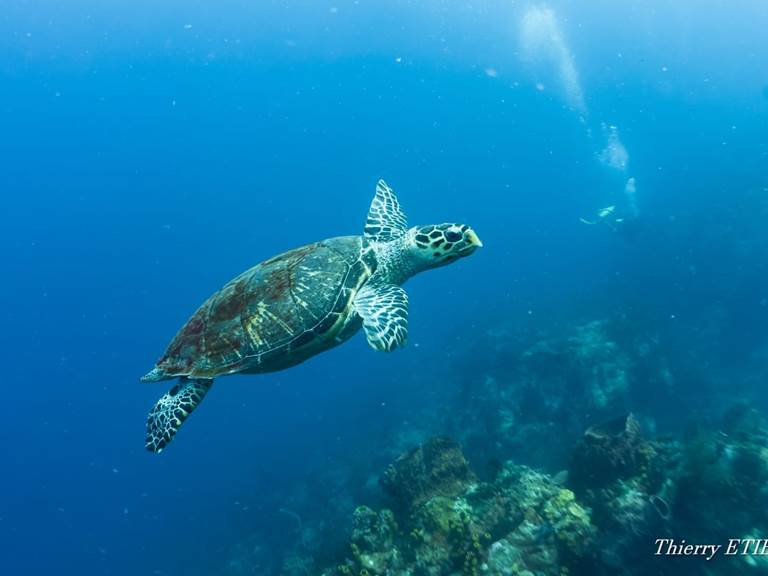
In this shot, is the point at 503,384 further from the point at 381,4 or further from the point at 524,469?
the point at 381,4

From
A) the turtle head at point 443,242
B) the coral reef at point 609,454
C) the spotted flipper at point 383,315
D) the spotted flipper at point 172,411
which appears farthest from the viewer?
the coral reef at point 609,454

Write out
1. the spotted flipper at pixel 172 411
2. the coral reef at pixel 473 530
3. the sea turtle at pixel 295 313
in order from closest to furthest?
the sea turtle at pixel 295 313 → the spotted flipper at pixel 172 411 → the coral reef at pixel 473 530

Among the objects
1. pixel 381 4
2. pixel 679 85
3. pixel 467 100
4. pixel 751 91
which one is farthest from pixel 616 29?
pixel 381 4

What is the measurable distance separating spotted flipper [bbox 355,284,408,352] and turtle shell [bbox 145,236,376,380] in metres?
0.19

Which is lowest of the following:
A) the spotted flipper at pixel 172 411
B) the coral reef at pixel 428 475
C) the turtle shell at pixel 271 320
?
the coral reef at pixel 428 475

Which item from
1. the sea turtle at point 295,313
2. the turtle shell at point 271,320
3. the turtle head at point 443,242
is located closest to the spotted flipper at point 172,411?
the sea turtle at point 295,313

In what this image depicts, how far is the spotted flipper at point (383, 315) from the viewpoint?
4.04 metres

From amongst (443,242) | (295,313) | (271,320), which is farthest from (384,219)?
(271,320)

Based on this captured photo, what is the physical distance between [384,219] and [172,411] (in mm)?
3583

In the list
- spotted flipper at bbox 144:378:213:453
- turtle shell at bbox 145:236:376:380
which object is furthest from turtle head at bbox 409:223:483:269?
spotted flipper at bbox 144:378:213:453

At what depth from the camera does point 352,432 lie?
2023 centimetres

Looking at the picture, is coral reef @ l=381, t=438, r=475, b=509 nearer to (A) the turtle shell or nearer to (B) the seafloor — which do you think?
(B) the seafloor

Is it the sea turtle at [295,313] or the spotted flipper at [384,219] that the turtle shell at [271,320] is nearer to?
the sea turtle at [295,313]

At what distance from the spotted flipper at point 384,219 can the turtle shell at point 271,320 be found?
84 cm
